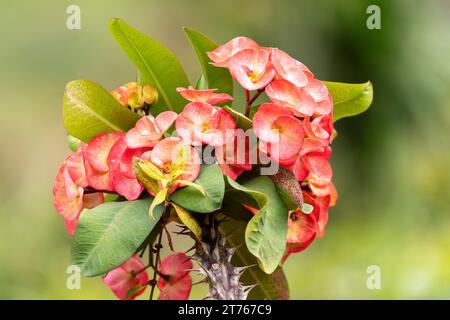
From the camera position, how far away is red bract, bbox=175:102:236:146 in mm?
640

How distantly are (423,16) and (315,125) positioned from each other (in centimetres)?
151

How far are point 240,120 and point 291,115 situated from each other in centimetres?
5

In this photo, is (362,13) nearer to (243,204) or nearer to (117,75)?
(117,75)

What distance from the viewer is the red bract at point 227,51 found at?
0.69 meters

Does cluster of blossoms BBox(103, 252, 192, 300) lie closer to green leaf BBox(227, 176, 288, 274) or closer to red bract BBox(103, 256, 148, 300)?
red bract BBox(103, 256, 148, 300)

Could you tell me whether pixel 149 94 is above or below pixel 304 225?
above

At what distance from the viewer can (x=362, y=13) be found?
2.09 metres

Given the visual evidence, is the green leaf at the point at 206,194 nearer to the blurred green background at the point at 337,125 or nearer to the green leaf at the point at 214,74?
the green leaf at the point at 214,74

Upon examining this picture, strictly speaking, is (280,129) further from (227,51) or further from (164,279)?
(164,279)

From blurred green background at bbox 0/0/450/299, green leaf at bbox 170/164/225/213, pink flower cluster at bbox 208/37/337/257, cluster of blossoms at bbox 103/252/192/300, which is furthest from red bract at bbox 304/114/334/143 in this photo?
blurred green background at bbox 0/0/450/299

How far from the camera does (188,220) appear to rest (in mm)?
625

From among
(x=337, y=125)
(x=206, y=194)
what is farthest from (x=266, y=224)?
(x=337, y=125)

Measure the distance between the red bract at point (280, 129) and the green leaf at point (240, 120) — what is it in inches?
0.6
